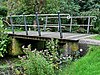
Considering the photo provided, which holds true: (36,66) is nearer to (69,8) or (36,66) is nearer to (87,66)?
(87,66)

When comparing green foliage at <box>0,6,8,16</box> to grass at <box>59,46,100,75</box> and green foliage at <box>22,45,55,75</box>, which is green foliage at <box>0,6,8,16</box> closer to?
grass at <box>59,46,100,75</box>

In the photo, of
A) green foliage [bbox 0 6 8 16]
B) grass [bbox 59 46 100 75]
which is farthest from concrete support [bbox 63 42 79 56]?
green foliage [bbox 0 6 8 16]

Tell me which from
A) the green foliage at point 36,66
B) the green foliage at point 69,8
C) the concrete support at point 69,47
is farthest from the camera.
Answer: the green foliage at point 69,8

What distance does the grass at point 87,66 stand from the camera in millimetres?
7980

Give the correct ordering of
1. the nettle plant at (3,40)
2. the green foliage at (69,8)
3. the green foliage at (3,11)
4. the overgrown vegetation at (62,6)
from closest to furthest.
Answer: the nettle plant at (3,40) → the overgrown vegetation at (62,6) → the green foliage at (69,8) → the green foliage at (3,11)

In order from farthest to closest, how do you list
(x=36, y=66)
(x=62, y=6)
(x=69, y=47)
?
(x=62, y=6) → (x=69, y=47) → (x=36, y=66)

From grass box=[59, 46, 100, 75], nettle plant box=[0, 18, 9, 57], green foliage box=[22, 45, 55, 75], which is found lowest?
nettle plant box=[0, 18, 9, 57]

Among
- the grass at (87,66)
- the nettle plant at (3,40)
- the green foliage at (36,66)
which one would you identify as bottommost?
the nettle plant at (3,40)

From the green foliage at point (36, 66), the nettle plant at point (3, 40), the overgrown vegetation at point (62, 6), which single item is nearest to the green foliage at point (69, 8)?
the overgrown vegetation at point (62, 6)

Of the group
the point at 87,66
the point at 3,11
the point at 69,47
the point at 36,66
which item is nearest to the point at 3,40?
the point at 69,47

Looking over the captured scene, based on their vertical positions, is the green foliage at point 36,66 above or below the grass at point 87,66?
above

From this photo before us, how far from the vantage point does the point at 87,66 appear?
27.4ft

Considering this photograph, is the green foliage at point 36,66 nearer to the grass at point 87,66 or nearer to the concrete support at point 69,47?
the grass at point 87,66

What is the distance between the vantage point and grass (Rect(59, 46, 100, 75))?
7.98 metres
